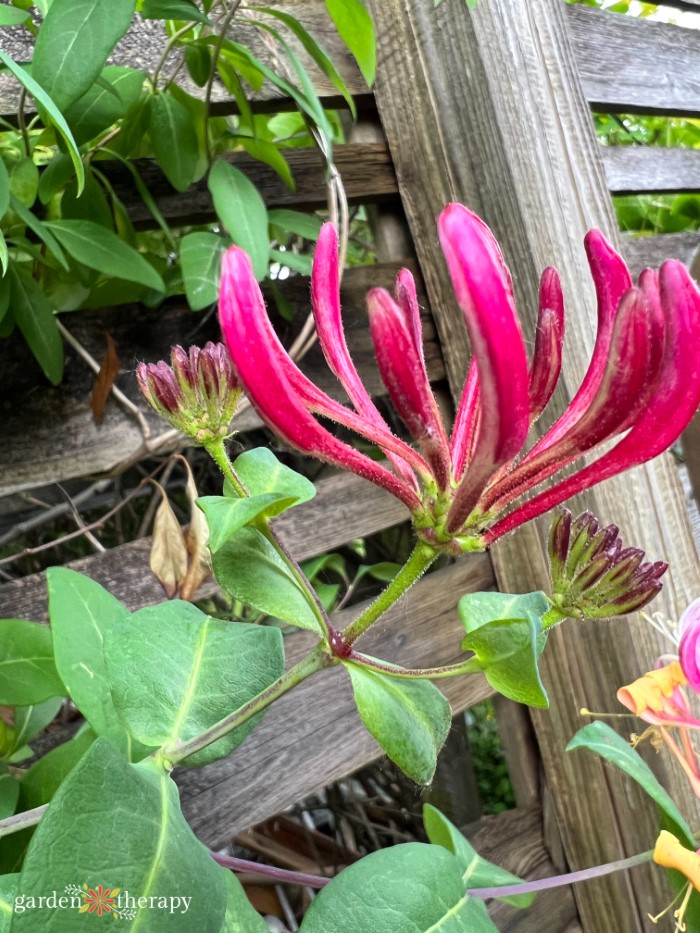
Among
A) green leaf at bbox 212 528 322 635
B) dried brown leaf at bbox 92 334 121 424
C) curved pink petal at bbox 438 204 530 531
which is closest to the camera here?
curved pink petal at bbox 438 204 530 531

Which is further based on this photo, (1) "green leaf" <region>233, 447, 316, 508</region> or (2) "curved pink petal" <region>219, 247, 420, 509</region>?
(1) "green leaf" <region>233, 447, 316, 508</region>

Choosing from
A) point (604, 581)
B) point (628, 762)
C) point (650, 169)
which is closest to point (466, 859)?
point (628, 762)

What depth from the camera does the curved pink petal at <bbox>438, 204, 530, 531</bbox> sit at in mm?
184

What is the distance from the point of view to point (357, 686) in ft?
0.90

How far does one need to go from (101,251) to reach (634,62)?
685 mm

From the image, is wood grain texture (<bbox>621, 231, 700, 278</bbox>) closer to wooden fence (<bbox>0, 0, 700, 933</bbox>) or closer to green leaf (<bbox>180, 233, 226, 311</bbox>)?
wooden fence (<bbox>0, 0, 700, 933</bbox>)

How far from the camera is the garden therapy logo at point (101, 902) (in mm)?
206

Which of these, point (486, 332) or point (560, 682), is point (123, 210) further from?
point (560, 682)

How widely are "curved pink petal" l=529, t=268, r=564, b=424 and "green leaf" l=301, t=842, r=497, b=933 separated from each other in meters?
0.19

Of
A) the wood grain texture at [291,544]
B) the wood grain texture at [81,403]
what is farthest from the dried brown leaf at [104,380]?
the wood grain texture at [291,544]

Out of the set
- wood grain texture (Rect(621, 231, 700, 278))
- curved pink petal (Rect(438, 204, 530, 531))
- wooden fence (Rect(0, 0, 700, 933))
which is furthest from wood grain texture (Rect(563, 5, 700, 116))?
curved pink petal (Rect(438, 204, 530, 531))

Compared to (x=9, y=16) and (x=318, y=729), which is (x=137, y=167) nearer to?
(x=9, y=16)

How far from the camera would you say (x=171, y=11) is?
1.51ft

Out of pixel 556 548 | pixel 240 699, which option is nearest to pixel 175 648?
pixel 240 699
